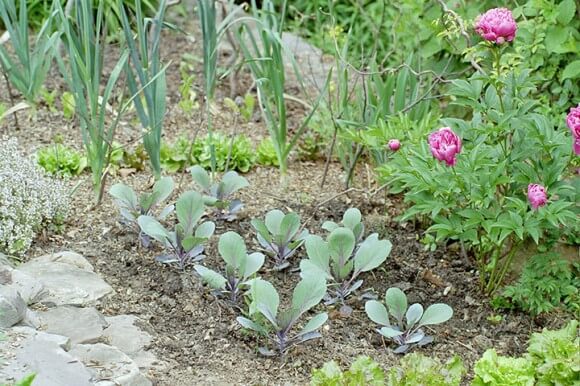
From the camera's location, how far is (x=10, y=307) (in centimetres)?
319

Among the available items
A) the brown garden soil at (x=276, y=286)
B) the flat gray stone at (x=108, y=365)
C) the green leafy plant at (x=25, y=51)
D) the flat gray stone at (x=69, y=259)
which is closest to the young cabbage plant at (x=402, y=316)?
the brown garden soil at (x=276, y=286)

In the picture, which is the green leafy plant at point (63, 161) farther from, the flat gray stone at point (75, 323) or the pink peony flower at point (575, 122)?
the pink peony flower at point (575, 122)

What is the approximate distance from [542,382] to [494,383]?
181 millimetres

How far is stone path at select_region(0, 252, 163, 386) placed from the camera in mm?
2982

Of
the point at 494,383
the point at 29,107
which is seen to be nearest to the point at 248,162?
the point at 29,107

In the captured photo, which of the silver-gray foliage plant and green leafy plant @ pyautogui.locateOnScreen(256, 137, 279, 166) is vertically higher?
the silver-gray foliage plant

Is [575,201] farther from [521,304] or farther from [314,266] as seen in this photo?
[314,266]

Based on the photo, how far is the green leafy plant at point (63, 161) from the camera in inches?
186

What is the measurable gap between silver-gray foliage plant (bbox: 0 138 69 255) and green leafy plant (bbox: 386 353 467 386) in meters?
1.59

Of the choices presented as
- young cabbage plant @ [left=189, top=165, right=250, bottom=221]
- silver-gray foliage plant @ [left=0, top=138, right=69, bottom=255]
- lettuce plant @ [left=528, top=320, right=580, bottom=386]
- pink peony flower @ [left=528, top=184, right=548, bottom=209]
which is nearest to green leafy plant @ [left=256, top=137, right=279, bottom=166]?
young cabbage plant @ [left=189, top=165, right=250, bottom=221]

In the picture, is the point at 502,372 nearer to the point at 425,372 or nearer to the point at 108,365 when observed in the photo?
the point at 425,372

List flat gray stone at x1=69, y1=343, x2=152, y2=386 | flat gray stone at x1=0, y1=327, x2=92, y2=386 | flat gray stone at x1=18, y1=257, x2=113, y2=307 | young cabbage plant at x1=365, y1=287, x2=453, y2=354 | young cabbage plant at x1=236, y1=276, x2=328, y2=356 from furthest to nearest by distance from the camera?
1. flat gray stone at x1=18, y1=257, x2=113, y2=307
2. young cabbage plant at x1=365, y1=287, x2=453, y2=354
3. young cabbage plant at x1=236, y1=276, x2=328, y2=356
4. flat gray stone at x1=69, y1=343, x2=152, y2=386
5. flat gray stone at x1=0, y1=327, x2=92, y2=386

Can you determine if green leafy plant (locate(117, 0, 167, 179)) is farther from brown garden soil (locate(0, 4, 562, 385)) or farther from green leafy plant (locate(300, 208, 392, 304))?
green leafy plant (locate(300, 208, 392, 304))

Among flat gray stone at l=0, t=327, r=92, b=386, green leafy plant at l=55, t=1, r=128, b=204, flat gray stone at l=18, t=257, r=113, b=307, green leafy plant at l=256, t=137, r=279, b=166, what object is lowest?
green leafy plant at l=256, t=137, r=279, b=166
